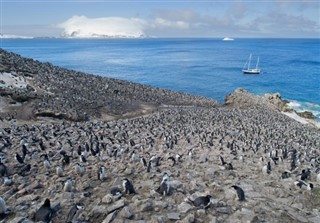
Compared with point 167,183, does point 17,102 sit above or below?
below

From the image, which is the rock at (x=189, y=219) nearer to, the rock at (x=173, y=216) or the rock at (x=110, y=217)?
the rock at (x=173, y=216)

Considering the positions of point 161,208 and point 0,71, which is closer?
point 161,208

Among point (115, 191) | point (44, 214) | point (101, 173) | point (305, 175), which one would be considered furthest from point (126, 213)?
point (305, 175)

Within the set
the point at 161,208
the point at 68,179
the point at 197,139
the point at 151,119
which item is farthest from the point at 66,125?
the point at 161,208

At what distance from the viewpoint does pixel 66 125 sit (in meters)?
24.1

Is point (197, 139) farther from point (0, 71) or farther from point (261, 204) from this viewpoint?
point (0, 71)

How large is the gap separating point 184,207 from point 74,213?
331cm

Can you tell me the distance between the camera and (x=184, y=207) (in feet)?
34.2

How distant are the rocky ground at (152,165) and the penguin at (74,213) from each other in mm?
155

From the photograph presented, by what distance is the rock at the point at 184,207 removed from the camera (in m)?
10.3

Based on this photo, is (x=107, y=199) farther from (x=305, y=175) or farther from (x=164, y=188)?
(x=305, y=175)

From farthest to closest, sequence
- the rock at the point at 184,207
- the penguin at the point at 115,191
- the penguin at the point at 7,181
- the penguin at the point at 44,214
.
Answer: the penguin at the point at 7,181 → the penguin at the point at 115,191 → the rock at the point at 184,207 → the penguin at the point at 44,214

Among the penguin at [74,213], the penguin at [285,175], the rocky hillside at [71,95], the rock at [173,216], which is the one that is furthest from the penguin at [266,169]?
the rocky hillside at [71,95]

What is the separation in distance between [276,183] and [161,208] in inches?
209
